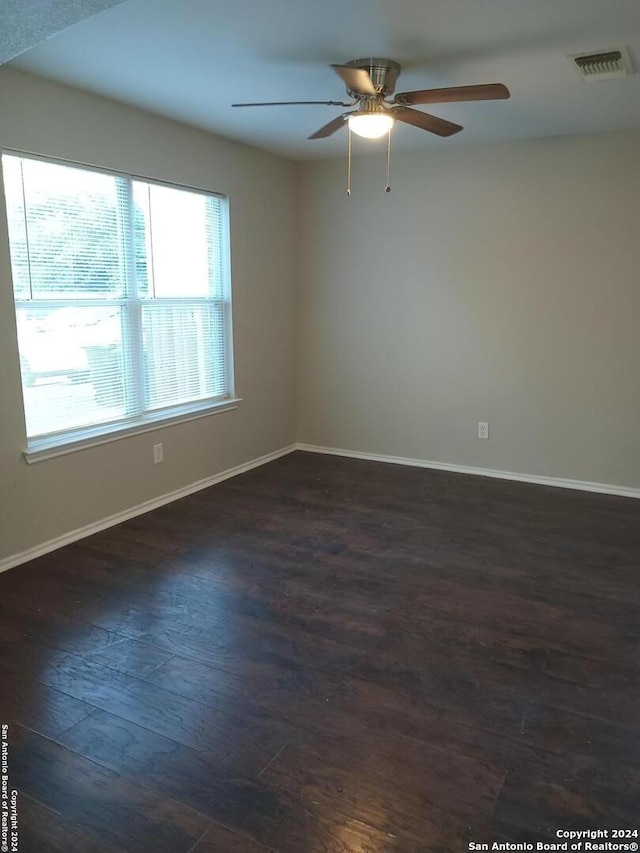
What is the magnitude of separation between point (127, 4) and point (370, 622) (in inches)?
101

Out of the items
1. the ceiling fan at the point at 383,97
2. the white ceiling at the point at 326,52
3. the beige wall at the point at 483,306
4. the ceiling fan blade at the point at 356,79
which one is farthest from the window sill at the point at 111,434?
the ceiling fan blade at the point at 356,79

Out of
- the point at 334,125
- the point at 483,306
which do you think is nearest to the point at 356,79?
the point at 334,125

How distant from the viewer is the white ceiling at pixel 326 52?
7.47 ft

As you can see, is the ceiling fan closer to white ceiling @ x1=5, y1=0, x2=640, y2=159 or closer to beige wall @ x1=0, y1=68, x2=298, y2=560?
white ceiling @ x1=5, y1=0, x2=640, y2=159

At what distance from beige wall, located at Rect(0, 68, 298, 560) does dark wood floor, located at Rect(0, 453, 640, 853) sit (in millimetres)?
344

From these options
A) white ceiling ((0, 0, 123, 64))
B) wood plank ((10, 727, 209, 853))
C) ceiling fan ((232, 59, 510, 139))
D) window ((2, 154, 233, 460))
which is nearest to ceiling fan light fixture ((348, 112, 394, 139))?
ceiling fan ((232, 59, 510, 139))

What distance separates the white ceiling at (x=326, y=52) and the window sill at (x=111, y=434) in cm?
182

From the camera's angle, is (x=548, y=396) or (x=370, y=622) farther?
(x=548, y=396)

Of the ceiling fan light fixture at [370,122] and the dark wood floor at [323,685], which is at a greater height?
the ceiling fan light fixture at [370,122]

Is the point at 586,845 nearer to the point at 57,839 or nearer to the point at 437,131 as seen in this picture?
the point at 57,839

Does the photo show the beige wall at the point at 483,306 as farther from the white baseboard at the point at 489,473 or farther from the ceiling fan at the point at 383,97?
the ceiling fan at the point at 383,97

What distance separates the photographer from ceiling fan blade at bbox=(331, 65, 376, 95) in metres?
2.48

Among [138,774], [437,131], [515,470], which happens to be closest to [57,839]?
[138,774]

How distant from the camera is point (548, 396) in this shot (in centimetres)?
450
